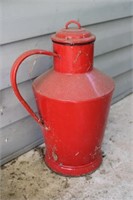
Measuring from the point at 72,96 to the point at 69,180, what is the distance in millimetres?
519

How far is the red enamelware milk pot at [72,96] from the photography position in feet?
4.77

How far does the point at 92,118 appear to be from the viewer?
60.0 inches

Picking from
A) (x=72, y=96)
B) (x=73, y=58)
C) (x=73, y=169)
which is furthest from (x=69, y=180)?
(x=73, y=58)

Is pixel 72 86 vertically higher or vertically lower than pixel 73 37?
lower

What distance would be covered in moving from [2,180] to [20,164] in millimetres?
171

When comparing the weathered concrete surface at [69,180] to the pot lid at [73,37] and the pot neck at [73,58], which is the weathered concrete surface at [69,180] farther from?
the pot lid at [73,37]

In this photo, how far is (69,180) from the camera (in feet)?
5.40

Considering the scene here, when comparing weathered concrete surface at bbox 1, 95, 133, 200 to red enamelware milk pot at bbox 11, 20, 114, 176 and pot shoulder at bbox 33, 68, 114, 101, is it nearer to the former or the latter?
red enamelware milk pot at bbox 11, 20, 114, 176

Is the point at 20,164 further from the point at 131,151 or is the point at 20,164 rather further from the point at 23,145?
the point at 131,151

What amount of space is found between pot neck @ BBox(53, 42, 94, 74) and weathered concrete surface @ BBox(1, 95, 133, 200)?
0.62 metres

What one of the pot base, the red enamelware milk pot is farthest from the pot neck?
the pot base

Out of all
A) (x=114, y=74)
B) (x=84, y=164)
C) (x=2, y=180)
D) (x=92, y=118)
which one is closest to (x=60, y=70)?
(x=92, y=118)

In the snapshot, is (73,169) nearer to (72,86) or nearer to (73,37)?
(72,86)

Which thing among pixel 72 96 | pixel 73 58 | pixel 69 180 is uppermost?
pixel 73 58
